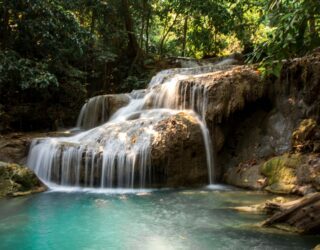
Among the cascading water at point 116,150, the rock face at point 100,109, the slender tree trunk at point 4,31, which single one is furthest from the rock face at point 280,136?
the slender tree trunk at point 4,31

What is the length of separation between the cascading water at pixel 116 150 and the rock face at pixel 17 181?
3.17 ft

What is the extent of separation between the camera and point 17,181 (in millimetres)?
9625

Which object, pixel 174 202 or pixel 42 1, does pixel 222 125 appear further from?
pixel 42 1

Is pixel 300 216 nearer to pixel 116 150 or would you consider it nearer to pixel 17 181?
pixel 116 150

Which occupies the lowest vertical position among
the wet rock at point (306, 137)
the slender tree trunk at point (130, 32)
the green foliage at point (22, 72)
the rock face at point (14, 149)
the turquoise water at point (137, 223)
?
the turquoise water at point (137, 223)

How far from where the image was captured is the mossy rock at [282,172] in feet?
30.2

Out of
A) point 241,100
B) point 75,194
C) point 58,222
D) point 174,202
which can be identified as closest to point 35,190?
point 75,194

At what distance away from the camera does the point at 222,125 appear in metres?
11.3

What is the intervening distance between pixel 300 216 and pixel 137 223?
2673mm

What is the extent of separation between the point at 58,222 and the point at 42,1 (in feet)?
27.8

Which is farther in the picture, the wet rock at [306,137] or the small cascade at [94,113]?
the small cascade at [94,113]

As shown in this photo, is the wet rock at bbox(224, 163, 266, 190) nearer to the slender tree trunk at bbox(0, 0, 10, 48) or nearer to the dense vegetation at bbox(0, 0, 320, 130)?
the dense vegetation at bbox(0, 0, 320, 130)

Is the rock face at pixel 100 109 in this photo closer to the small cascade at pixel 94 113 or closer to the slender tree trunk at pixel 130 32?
the small cascade at pixel 94 113

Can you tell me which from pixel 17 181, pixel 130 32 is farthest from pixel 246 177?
pixel 130 32
